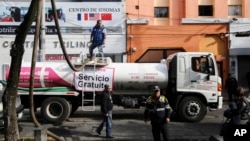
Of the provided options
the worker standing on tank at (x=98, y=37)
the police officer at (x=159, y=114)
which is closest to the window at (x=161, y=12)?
the worker standing on tank at (x=98, y=37)

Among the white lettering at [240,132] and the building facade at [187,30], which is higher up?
the building facade at [187,30]

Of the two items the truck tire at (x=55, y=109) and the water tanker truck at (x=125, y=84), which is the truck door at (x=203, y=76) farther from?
the truck tire at (x=55, y=109)

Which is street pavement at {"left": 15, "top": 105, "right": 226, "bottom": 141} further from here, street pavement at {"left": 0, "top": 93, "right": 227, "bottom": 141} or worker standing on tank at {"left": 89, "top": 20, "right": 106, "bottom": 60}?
worker standing on tank at {"left": 89, "top": 20, "right": 106, "bottom": 60}

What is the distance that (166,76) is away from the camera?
54.7 feet

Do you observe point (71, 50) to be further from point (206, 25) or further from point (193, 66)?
point (193, 66)

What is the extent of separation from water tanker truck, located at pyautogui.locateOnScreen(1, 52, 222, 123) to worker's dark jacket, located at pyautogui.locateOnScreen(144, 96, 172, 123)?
5092 mm

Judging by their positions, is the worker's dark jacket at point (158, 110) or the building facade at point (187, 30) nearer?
the worker's dark jacket at point (158, 110)

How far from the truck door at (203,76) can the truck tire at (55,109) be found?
4.54m

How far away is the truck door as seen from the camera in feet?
55.2

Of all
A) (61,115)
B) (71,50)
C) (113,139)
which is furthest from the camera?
(71,50)

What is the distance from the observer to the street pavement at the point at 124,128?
13414mm

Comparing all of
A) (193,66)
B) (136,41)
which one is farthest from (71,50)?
(193,66)

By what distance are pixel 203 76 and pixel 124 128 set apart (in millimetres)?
3672

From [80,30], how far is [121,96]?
12.1 meters
